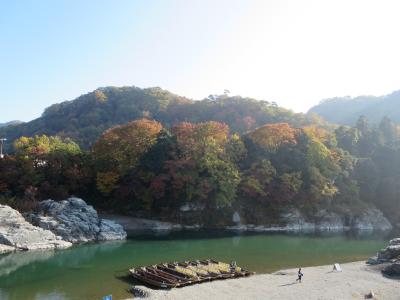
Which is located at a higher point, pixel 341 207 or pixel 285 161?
pixel 285 161

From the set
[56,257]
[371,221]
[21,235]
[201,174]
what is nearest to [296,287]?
[56,257]

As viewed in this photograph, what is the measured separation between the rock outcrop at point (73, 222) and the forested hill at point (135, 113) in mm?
47521

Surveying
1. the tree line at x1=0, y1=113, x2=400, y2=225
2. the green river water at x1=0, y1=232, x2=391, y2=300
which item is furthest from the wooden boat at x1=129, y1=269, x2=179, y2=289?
the tree line at x1=0, y1=113, x2=400, y2=225

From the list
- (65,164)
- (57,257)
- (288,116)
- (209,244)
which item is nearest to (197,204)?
(209,244)

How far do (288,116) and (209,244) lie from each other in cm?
5514

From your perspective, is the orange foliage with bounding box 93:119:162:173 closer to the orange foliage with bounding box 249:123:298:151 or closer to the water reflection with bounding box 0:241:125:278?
the orange foliage with bounding box 249:123:298:151

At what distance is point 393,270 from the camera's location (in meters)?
29.9

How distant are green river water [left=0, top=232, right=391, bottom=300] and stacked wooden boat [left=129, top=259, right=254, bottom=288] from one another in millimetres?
1364

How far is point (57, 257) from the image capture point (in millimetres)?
35438

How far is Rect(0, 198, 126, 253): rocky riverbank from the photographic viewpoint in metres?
38.4

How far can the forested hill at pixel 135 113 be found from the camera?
9575cm

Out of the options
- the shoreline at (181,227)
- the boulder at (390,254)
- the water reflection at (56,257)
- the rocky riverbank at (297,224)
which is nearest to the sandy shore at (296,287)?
the boulder at (390,254)

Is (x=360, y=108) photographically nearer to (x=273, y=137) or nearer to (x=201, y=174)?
(x=273, y=137)

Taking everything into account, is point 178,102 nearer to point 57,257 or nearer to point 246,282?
point 57,257
